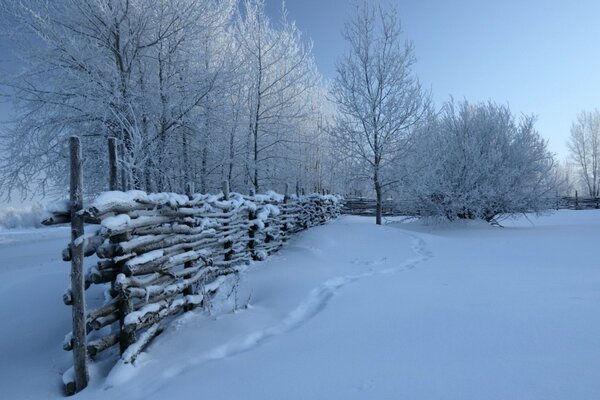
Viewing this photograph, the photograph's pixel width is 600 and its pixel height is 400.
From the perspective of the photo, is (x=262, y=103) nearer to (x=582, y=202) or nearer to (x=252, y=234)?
(x=252, y=234)

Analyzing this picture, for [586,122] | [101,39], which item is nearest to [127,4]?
[101,39]

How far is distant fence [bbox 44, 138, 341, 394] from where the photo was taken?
9.24 ft

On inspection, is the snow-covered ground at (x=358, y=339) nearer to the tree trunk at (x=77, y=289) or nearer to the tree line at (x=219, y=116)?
the tree trunk at (x=77, y=289)

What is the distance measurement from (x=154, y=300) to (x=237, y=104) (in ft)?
30.2

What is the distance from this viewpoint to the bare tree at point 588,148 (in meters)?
31.9

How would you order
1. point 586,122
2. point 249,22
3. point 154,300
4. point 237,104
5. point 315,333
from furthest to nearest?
point 586,122 → point 249,22 → point 237,104 → point 154,300 → point 315,333

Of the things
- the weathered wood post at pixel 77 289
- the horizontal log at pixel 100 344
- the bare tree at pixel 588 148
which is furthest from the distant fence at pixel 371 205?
the weathered wood post at pixel 77 289

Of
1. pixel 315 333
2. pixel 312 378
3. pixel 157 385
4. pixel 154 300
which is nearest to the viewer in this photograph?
pixel 312 378

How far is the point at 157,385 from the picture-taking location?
2.62 m

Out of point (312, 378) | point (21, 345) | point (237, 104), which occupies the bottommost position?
point (21, 345)

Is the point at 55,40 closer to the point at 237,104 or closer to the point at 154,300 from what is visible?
the point at 237,104

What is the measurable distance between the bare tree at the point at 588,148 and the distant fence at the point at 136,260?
128 feet

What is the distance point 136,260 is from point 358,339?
2179 mm

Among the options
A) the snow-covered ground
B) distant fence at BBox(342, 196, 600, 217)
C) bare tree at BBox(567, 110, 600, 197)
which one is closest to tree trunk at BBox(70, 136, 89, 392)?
the snow-covered ground
